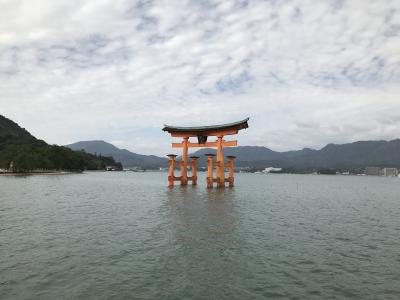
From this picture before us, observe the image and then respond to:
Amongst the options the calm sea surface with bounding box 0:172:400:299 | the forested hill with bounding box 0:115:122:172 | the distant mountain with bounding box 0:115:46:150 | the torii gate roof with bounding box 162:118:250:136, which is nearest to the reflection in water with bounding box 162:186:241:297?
the calm sea surface with bounding box 0:172:400:299

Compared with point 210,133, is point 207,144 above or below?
below

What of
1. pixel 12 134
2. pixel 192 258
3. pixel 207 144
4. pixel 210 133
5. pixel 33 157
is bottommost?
pixel 192 258

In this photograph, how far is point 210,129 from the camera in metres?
50.2

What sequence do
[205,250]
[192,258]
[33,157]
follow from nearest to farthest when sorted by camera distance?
[192,258], [205,250], [33,157]

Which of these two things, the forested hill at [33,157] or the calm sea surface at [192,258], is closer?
the calm sea surface at [192,258]

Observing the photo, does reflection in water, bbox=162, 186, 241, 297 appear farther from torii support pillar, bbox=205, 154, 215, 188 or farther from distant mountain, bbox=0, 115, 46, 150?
distant mountain, bbox=0, 115, 46, 150

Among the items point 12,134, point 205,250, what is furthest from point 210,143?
point 12,134

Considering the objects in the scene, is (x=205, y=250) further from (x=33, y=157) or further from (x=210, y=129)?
(x=33, y=157)

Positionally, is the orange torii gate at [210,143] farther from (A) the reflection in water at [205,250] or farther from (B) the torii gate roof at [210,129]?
(A) the reflection in water at [205,250]

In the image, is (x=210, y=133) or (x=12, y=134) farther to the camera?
(x=12, y=134)

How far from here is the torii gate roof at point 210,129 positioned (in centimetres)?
4703

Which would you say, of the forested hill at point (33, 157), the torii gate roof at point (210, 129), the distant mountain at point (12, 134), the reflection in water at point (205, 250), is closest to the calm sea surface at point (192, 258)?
the reflection in water at point (205, 250)

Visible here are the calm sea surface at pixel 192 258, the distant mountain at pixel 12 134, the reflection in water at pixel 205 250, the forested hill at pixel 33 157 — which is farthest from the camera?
the distant mountain at pixel 12 134

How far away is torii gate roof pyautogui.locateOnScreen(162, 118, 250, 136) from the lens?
4703 centimetres
